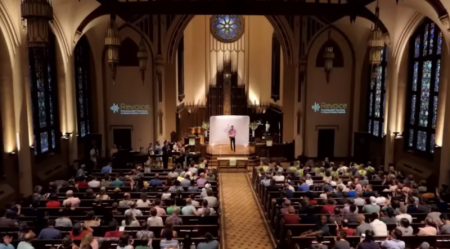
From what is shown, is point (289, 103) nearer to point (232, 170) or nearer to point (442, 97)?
point (232, 170)

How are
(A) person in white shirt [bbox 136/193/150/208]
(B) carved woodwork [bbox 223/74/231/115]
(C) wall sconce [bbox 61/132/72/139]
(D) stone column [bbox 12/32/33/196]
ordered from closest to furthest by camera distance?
(A) person in white shirt [bbox 136/193/150/208] → (D) stone column [bbox 12/32/33/196] → (C) wall sconce [bbox 61/132/72/139] → (B) carved woodwork [bbox 223/74/231/115]

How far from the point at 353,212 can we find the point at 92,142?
12244 millimetres

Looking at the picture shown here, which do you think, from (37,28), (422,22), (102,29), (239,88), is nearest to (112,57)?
(37,28)

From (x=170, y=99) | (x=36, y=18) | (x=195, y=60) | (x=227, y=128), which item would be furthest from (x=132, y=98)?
(x=36, y=18)

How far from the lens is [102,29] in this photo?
734 inches

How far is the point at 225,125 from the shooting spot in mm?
22531

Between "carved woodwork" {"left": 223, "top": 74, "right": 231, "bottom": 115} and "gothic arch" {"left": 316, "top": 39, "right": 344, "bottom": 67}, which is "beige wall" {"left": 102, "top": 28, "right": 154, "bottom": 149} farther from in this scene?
"gothic arch" {"left": 316, "top": 39, "right": 344, "bottom": 67}

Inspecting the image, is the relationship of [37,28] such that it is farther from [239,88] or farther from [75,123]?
[239,88]

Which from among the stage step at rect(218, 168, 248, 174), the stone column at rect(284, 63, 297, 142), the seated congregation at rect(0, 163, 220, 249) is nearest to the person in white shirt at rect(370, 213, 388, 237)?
the seated congregation at rect(0, 163, 220, 249)

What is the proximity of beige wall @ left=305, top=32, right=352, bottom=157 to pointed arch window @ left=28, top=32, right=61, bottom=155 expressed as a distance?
1181cm

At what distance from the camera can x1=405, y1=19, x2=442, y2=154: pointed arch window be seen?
540 inches

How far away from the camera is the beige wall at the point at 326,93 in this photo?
1978cm

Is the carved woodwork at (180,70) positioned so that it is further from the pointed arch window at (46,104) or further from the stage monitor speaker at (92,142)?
the pointed arch window at (46,104)

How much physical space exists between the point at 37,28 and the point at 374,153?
15.3 metres
